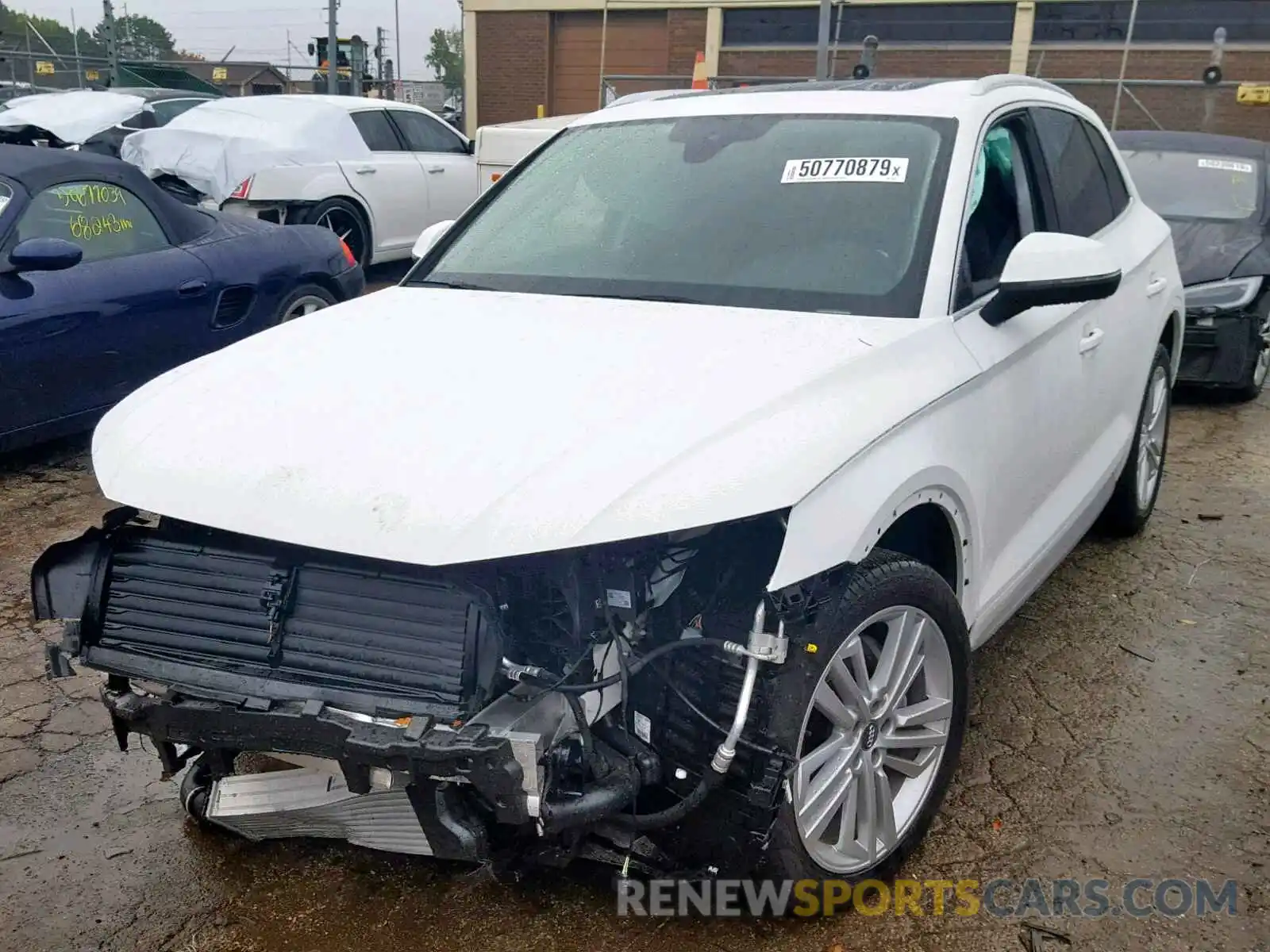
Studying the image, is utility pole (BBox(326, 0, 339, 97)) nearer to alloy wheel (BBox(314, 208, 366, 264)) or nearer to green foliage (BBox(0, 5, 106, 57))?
alloy wheel (BBox(314, 208, 366, 264))

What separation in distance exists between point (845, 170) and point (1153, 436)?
224 centimetres

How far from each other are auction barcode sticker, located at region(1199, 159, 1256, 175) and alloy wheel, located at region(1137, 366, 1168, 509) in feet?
12.5

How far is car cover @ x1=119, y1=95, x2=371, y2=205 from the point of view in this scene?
9.59 m

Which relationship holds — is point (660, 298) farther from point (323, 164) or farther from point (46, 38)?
point (46, 38)

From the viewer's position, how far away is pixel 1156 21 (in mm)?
22297

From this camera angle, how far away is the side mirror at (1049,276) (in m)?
2.92

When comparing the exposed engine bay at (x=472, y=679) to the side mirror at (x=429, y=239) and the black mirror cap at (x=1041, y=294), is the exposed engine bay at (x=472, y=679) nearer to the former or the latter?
the black mirror cap at (x=1041, y=294)

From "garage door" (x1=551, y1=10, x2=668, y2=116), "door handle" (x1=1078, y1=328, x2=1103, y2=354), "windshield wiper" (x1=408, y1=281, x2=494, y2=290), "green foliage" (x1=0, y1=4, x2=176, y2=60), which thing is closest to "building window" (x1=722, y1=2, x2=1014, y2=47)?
"garage door" (x1=551, y1=10, x2=668, y2=116)

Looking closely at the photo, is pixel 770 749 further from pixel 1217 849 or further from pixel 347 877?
pixel 1217 849

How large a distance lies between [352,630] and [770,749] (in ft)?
2.72

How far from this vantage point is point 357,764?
86.4 inches

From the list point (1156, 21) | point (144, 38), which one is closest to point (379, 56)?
point (1156, 21)

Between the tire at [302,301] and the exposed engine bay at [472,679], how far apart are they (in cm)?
422

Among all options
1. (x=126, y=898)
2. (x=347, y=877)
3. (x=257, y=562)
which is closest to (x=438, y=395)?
(x=257, y=562)
